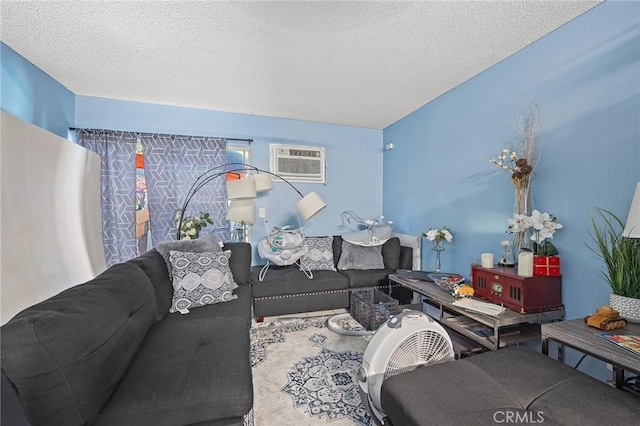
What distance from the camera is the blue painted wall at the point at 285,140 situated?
3018mm

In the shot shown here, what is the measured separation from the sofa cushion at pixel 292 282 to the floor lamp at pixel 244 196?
0.63m

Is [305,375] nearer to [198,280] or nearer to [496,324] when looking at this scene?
[198,280]

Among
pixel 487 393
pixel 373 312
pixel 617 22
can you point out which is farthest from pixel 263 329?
pixel 617 22

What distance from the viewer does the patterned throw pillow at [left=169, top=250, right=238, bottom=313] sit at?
1995mm

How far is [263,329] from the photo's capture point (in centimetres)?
253

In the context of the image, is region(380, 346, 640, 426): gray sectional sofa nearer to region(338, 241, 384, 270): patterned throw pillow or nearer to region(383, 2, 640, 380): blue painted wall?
region(383, 2, 640, 380): blue painted wall

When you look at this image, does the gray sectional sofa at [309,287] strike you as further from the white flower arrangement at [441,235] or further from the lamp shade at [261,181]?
the lamp shade at [261,181]

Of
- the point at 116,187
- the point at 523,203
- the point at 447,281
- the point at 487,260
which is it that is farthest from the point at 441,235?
the point at 116,187

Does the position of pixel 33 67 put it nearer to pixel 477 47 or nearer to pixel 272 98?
pixel 272 98

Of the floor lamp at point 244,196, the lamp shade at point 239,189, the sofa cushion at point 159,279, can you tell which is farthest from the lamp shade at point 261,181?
the sofa cushion at point 159,279

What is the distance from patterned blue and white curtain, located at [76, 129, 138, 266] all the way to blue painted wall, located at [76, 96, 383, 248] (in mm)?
164

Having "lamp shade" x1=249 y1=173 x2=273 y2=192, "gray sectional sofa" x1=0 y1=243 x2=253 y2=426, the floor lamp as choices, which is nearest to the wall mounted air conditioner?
the floor lamp

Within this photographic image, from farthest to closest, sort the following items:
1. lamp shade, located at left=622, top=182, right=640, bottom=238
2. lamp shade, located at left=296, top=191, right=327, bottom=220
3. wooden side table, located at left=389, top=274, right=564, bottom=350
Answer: lamp shade, located at left=296, top=191, right=327, bottom=220
wooden side table, located at left=389, top=274, right=564, bottom=350
lamp shade, located at left=622, top=182, right=640, bottom=238

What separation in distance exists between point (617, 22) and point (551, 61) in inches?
13.5
